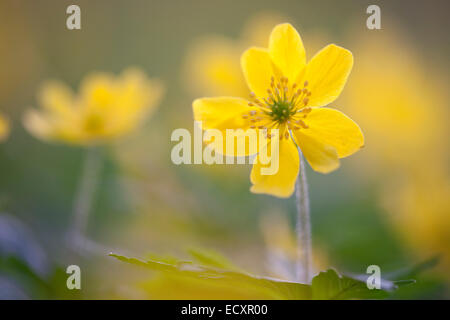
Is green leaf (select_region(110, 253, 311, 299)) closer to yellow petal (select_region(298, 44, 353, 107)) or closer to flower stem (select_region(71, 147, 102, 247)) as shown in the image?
yellow petal (select_region(298, 44, 353, 107))

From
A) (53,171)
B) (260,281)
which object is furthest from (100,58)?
(260,281)

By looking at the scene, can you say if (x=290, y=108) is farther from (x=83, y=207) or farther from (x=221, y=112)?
(x=83, y=207)

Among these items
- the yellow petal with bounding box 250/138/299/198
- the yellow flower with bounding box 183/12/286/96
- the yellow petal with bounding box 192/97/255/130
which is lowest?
the yellow petal with bounding box 250/138/299/198

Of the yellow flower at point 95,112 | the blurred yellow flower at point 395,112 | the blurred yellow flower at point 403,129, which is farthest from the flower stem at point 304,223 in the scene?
the blurred yellow flower at point 395,112

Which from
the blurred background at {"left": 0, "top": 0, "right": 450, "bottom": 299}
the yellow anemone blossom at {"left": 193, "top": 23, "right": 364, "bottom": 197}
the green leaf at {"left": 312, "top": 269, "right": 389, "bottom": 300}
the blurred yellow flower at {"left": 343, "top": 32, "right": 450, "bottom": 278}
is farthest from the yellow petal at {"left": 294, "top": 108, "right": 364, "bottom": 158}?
the blurred yellow flower at {"left": 343, "top": 32, "right": 450, "bottom": 278}

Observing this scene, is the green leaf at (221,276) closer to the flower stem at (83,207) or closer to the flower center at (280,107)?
the flower center at (280,107)

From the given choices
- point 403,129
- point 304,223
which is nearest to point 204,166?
point 403,129

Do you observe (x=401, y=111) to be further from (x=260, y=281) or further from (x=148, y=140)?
(x=260, y=281)
